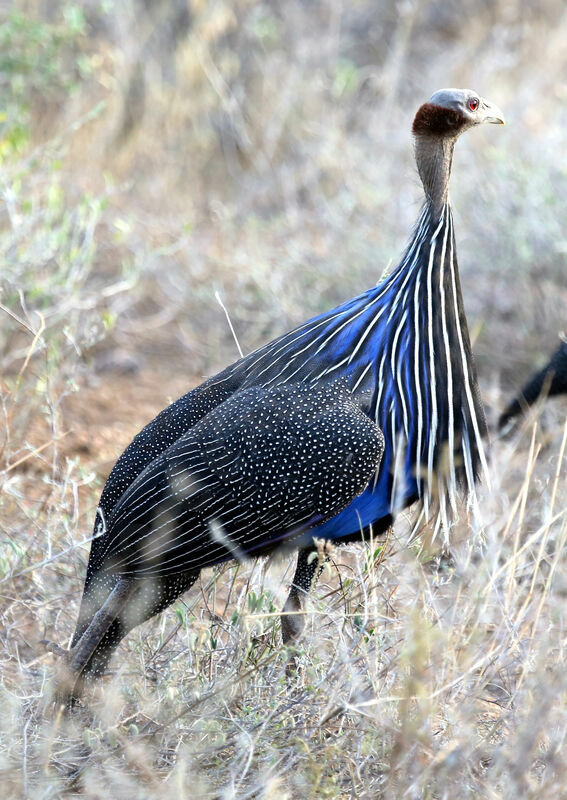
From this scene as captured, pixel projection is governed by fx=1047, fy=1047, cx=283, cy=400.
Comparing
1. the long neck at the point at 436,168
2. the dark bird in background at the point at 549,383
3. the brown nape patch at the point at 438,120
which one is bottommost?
the dark bird in background at the point at 549,383

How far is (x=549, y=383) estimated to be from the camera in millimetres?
4004

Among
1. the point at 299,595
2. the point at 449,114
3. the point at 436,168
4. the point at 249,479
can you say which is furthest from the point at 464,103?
the point at 299,595

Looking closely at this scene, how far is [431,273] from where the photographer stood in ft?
9.50

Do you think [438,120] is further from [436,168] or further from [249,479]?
[249,479]

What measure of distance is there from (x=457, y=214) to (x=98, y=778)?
4.07 metres

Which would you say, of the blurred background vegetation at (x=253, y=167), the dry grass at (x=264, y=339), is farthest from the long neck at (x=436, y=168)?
the blurred background vegetation at (x=253, y=167)

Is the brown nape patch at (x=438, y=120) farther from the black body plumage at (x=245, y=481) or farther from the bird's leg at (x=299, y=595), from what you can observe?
the bird's leg at (x=299, y=595)

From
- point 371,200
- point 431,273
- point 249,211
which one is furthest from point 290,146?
point 431,273

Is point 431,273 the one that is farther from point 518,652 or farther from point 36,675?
point 36,675

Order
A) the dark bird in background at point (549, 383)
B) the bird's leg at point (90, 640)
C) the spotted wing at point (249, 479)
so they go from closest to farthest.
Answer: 1. the spotted wing at point (249, 479)
2. the bird's leg at point (90, 640)
3. the dark bird in background at point (549, 383)

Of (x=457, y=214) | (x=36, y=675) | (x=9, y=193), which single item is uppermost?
(x=9, y=193)

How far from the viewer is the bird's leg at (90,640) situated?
2812 millimetres

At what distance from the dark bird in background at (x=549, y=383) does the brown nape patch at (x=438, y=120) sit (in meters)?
1.36

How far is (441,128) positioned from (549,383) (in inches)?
55.9
